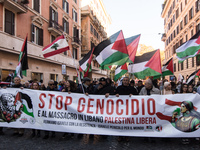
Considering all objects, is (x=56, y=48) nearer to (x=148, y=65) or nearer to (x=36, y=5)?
(x=148, y=65)

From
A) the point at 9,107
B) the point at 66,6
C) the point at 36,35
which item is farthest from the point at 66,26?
the point at 9,107

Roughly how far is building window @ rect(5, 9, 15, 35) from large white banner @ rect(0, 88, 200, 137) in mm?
9663

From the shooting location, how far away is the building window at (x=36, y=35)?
684 inches

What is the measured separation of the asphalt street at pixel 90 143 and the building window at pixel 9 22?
34.0 feet

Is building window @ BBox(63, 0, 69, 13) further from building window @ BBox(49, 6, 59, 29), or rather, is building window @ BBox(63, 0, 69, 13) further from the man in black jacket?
the man in black jacket

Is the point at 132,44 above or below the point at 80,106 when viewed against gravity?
above

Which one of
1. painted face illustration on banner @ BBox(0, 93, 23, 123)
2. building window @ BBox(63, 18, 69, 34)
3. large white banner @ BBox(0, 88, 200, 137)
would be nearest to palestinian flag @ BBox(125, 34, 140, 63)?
large white banner @ BBox(0, 88, 200, 137)

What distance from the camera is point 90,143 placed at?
16.7ft

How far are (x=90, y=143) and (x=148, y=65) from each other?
3.76 m

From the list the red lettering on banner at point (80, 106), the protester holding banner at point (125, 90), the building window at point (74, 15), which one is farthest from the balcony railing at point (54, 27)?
the protester holding banner at point (125, 90)

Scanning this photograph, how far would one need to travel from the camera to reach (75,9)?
29969 mm

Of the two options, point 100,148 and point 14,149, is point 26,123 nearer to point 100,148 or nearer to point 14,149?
point 14,149

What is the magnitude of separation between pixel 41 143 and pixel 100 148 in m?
1.59

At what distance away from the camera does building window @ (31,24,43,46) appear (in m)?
17.4
